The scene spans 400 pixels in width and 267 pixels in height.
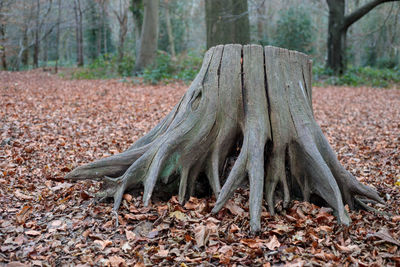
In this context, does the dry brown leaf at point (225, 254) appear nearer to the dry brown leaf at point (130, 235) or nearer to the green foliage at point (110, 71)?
the dry brown leaf at point (130, 235)

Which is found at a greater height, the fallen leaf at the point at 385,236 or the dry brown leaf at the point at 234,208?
the dry brown leaf at the point at 234,208

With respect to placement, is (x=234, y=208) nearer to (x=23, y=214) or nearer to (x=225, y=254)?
(x=225, y=254)

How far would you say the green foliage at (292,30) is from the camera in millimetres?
20703

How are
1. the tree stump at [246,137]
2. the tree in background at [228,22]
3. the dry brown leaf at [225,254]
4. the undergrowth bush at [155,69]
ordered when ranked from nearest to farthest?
1. the dry brown leaf at [225,254]
2. the tree stump at [246,137]
3. the tree in background at [228,22]
4. the undergrowth bush at [155,69]

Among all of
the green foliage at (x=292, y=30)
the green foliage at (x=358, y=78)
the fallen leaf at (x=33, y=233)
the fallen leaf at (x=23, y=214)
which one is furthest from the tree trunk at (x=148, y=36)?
the fallen leaf at (x=33, y=233)

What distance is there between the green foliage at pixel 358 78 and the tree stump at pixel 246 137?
44.3 ft

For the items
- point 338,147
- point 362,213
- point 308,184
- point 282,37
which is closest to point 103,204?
point 308,184

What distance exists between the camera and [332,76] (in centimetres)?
1697

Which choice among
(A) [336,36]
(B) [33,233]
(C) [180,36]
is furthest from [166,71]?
(C) [180,36]

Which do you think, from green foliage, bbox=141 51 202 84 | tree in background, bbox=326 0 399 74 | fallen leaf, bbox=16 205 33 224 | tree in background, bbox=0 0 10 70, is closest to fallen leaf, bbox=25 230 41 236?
fallen leaf, bbox=16 205 33 224

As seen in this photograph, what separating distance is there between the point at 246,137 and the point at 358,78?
15.5 meters

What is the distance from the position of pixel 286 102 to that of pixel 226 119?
613 mm

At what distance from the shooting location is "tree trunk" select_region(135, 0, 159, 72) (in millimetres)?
15844

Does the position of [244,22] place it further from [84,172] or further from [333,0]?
[84,172]
